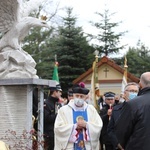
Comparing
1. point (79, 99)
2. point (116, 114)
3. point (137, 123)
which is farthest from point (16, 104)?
point (137, 123)

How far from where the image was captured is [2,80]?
29.3 feet

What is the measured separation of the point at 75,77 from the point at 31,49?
349 centimetres

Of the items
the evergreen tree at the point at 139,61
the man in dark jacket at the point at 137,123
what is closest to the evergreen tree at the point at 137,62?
the evergreen tree at the point at 139,61

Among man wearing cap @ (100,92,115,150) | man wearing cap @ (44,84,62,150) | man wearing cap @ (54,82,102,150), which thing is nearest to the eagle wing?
man wearing cap @ (44,84,62,150)

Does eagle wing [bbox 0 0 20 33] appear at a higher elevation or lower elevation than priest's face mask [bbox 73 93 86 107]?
higher

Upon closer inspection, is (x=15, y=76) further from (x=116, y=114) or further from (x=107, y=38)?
(x=107, y=38)

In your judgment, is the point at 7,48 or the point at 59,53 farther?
the point at 59,53

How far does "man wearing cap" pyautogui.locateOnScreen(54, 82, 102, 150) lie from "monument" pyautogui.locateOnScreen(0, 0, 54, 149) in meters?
0.78

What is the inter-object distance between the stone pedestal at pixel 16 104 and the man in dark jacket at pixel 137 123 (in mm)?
3404

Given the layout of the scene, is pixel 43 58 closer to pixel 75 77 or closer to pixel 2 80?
pixel 75 77

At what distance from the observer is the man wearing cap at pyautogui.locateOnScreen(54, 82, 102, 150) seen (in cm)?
829

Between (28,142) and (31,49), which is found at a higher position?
(31,49)

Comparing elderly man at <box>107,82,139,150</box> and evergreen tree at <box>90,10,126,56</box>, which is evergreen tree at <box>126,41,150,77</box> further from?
elderly man at <box>107,82,139,150</box>

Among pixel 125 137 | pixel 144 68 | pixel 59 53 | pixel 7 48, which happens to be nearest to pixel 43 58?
pixel 59 53
